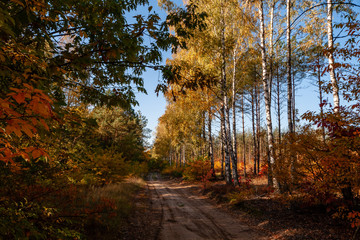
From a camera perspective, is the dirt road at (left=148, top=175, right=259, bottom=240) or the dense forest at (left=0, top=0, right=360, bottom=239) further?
the dirt road at (left=148, top=175, right=259, bottom=240)

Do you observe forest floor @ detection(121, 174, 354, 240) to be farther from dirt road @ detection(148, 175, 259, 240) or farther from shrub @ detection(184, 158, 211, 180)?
shrub @ detection(184, 158, 211, 180)

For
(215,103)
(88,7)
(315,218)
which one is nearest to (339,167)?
(315,218)

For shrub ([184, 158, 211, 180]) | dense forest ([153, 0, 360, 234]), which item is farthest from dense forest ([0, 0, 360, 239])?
shrub ([184, 158, 211, 180])

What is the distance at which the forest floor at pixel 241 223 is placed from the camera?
549 centimetres

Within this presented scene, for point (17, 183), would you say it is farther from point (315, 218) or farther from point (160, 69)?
point (315, 218)

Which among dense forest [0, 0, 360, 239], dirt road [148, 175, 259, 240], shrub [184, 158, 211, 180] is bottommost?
dirt road [148, 175, 259, 240]

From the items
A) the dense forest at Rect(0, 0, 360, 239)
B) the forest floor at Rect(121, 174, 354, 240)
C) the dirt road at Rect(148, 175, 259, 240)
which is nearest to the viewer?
the dense forest at Rect(0, 0, 360, 239)

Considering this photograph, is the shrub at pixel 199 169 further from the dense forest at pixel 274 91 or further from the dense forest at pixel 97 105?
the dense forest at pixel 97 105

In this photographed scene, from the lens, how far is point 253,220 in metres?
7.14

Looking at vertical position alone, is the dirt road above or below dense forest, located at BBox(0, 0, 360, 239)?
below

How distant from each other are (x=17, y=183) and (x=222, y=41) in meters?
12.5

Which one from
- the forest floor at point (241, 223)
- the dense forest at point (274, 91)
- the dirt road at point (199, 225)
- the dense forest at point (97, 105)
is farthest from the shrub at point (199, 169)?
the forest floor at point (241, 223)

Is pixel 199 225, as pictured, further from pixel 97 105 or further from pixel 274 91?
pixel 274 91

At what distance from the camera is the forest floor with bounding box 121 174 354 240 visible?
5488 millimetres
